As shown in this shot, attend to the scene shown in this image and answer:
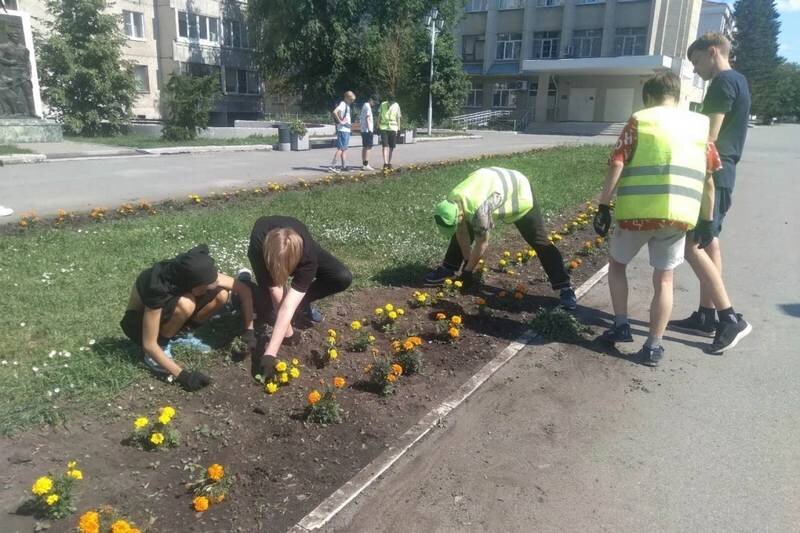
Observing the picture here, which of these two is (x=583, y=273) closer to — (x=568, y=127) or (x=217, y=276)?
(x=217, y=276)

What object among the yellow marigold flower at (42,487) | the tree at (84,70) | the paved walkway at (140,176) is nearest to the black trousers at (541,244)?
the yellow marigold flower at (42,487)

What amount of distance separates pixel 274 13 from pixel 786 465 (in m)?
38.6

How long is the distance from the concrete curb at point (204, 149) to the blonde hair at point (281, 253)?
1576cm

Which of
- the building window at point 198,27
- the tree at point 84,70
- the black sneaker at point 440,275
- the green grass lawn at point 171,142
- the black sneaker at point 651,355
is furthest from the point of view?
the building window at point 198,27

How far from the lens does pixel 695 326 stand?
4.93 m

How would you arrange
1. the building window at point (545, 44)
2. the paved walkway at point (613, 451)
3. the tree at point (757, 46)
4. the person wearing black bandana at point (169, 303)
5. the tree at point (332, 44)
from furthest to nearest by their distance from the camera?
the tree at point (757, 46)
the building window at point (545, 44)
the tree at point (332, 44)
the person wearing black bandana at point (169, 303)
the paved walkway at point (613, 451)

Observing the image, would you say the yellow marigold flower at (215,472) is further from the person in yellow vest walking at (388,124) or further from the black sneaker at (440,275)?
the person in yellow vest walking at (388,124)

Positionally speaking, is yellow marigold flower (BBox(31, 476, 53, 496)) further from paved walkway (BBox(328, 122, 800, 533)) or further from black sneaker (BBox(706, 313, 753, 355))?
black sneaker (BBox(706, 313, 753, 355))

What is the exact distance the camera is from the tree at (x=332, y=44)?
118 ft

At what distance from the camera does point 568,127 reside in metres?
44.0

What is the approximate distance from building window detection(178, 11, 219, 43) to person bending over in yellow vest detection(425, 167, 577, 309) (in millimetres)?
39714

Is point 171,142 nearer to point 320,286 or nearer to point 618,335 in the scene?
point 320,286

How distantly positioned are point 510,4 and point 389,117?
42.4m

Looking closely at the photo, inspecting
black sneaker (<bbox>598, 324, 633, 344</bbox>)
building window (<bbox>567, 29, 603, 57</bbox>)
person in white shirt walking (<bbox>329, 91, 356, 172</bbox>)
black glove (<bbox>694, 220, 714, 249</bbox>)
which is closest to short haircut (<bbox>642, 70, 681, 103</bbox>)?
black glove (<bbox>694, 220, 714, 249</bbox>)
